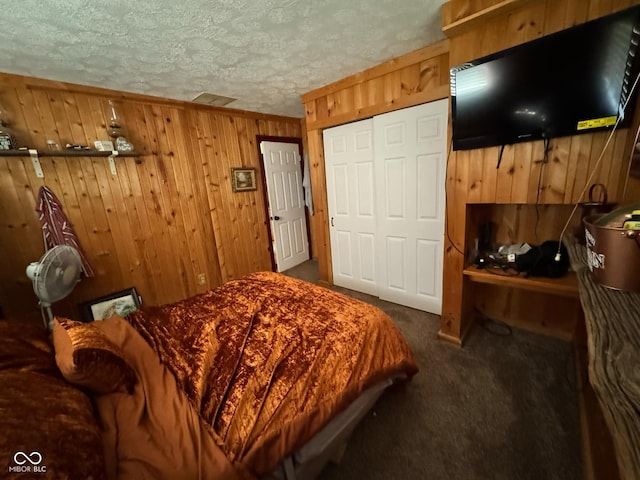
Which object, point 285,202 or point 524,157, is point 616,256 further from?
point 285,202

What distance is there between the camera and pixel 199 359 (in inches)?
48.9

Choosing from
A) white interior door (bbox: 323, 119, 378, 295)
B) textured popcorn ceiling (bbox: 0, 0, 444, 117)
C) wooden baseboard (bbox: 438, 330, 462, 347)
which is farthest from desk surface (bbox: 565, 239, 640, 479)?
white interior door (bbox: 323, 119, 378, 295)

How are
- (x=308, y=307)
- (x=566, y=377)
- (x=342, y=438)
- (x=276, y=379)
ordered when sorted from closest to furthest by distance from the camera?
1. (x=276, y=379)
2. (x=342, y=438)
3. (x=308, y=307)
4. (x=566, y=377)

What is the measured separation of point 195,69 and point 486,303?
11.0 ft

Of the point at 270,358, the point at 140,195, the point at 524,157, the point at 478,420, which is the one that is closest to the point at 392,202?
the point at 524,157

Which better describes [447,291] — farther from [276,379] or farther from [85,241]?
[85,241]

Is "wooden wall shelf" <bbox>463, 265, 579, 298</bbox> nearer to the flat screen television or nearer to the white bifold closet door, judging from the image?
the white bifold closet door

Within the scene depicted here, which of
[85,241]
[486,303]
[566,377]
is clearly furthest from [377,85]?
[85,241]

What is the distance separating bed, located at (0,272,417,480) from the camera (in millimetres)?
854

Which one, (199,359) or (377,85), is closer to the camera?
(199,359)

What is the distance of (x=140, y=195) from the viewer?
2.69 meters

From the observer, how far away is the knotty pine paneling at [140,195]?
2.09 meters

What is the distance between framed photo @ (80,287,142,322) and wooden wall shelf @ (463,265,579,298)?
3180mm

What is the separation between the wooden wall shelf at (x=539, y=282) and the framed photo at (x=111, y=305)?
3.18 m
